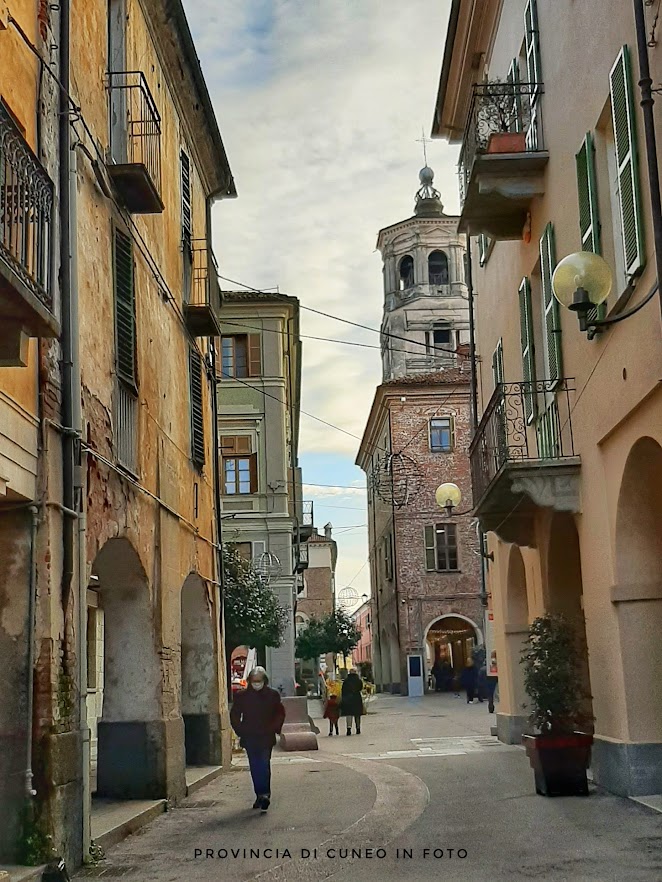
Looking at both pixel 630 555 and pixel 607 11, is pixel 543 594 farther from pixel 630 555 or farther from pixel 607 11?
pixel 607 11

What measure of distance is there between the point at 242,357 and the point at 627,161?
1164 inches

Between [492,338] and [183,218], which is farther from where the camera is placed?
[492,338]

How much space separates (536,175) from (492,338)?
18.9 feet

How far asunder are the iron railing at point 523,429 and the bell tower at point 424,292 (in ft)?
133

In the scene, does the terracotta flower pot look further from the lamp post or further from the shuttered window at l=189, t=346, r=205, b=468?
the lamp post

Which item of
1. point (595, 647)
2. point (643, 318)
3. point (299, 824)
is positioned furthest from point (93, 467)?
point (595, 647)

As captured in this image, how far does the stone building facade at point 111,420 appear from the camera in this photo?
898 cm

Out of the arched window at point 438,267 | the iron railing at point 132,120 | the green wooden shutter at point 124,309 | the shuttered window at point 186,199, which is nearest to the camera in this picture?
the green wooden shutter at point 124,309

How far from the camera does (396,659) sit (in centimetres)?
5262

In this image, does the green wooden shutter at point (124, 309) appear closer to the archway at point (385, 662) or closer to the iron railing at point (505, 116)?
the iron railing at point (505, 116)

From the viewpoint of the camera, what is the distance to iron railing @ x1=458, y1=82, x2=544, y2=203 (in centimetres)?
1475

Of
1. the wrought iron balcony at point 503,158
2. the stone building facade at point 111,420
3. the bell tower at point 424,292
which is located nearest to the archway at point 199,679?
the stone building facade at point 111,420

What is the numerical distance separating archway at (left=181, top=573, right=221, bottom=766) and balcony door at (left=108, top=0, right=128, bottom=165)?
6789 mm

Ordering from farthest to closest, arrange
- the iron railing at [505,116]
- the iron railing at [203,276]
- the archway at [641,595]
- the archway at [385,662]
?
the archway at [385,662]
the iron railing at [203,276]
the iron railing at [505,116]
the archway at [641,595]
